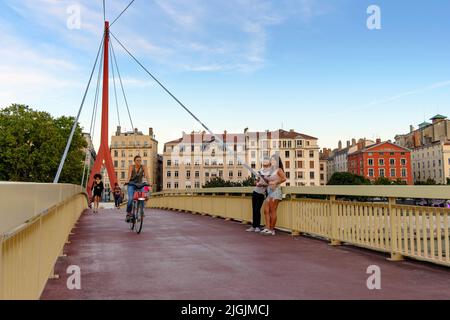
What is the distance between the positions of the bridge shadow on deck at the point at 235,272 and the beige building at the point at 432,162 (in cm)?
11172

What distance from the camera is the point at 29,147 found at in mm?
58031

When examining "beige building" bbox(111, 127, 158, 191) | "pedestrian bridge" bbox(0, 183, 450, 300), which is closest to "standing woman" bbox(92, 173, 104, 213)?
"pedestrian bridge" bbox(0, 183, 450, 300)

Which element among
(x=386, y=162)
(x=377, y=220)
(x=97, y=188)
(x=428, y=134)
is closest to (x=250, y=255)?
(x=377, y=220)

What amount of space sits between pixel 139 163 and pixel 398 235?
6.35m

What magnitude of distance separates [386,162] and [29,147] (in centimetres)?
8863

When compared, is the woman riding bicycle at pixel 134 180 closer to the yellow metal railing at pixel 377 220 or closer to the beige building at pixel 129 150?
the yellow metal railing at pixel 377 220

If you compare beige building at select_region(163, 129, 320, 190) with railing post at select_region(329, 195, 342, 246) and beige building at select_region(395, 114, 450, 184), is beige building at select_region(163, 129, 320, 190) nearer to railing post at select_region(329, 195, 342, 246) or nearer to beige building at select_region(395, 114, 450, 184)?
beige building at select_region(395, 114, 450, 184)

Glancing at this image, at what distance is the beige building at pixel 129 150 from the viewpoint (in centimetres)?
11481

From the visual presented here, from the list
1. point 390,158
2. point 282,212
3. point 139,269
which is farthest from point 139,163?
point 390,158

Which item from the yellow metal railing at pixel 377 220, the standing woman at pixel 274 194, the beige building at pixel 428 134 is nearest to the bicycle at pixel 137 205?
the standing woman at pixel 274 194

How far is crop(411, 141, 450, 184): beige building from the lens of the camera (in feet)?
357

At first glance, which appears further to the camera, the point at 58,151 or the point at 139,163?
the point at 58,151

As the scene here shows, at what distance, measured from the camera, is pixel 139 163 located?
10859mm
